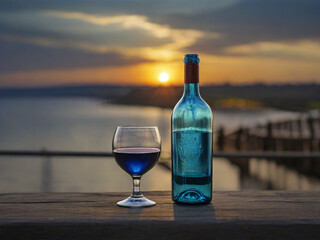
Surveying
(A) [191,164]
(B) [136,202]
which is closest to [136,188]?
(B) [136,202]

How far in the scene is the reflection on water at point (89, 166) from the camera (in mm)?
4031

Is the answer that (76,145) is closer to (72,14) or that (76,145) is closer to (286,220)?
(72,14)

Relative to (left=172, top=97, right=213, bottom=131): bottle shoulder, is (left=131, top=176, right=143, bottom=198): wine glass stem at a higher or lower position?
lower

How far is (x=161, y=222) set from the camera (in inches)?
44.0

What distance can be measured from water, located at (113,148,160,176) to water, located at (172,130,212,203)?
6 centimetres

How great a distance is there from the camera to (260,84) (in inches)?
304

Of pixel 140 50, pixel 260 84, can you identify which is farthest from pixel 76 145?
pixel 260 84

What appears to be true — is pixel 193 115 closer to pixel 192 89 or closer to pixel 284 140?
pixel 192 89

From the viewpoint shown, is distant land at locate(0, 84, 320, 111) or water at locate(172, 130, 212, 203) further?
distant land at locate(0, 84, 320, 111)

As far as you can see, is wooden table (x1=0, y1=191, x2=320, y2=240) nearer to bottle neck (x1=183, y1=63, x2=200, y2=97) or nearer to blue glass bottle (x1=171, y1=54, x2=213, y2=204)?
blue glass bottle (x1=171, y1=54, x2=213, y2=204)

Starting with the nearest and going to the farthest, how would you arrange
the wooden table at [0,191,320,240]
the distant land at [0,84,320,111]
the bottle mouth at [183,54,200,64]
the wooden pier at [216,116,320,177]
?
the wooden table at [0,191,320,240]
the bottle mouth at [183,54,200,64]
the distant land at [0,84,320,111]
the wooden pier at [216,116,320,177]

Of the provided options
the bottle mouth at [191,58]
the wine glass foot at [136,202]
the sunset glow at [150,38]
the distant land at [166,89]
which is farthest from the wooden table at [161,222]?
the sunset glow at [150,38]

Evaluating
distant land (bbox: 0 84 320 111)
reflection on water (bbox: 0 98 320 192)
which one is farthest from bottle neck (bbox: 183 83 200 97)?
distant land (bbox: 0 84 320 111)

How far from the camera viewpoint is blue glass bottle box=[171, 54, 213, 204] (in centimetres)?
127
